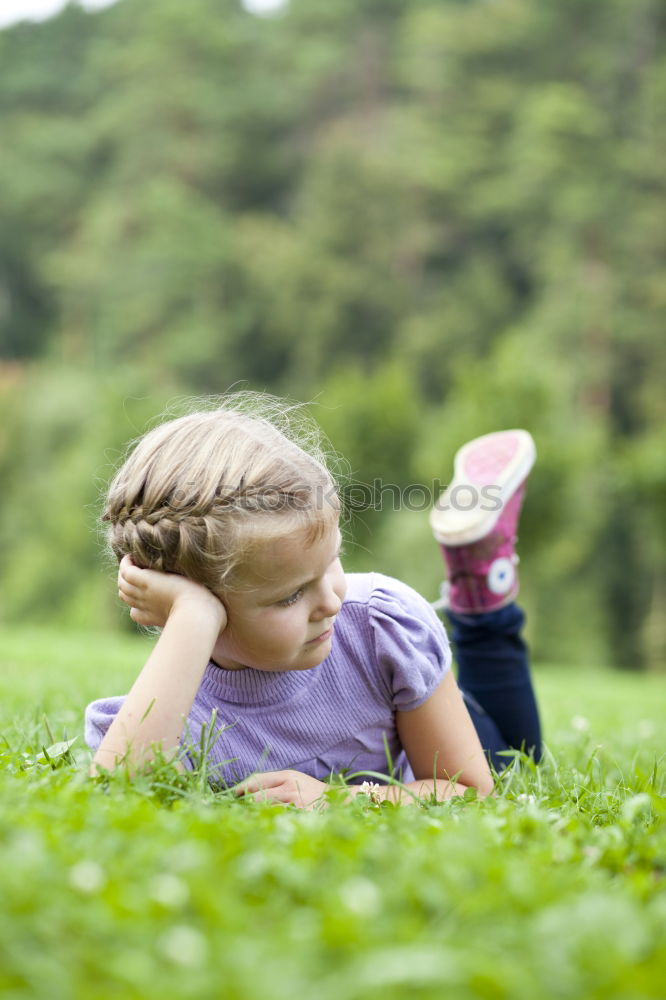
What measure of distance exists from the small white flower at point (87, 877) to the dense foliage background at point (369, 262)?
1360cm

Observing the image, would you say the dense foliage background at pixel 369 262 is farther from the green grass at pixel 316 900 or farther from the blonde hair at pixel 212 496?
the green grass at pixel 316 900

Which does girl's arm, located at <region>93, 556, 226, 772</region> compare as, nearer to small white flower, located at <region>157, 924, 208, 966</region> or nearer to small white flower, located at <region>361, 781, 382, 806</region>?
small white flower, located at <region>361, 781, 382, 806</region>

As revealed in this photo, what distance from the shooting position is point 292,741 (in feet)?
8.04

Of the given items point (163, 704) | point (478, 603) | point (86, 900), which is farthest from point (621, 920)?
point (478, 603)

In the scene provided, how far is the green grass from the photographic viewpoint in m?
1.08

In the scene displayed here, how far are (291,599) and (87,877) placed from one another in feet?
3.18

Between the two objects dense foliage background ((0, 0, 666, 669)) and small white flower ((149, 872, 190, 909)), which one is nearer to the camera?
small white flower ((149, 872, 190, 909))

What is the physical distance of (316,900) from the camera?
1.29 m

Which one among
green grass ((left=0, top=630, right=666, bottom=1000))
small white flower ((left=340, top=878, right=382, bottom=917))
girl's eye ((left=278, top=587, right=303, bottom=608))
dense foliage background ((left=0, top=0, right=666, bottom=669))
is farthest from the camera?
dense foliage background ((left=0, top=0, right=666, bottom=669))

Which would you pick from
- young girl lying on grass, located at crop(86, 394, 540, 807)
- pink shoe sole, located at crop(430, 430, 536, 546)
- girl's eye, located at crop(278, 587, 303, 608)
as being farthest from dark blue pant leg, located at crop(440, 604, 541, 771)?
girl's eye, located at crop(278, 587, 303, 608)

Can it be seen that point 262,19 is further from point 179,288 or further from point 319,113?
point 179,288

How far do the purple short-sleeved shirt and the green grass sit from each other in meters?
0.52

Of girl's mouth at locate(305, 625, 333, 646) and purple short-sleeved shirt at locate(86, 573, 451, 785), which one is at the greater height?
girl's mouth at locate(305, 625, 333, 646)

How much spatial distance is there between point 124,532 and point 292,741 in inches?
25.1
